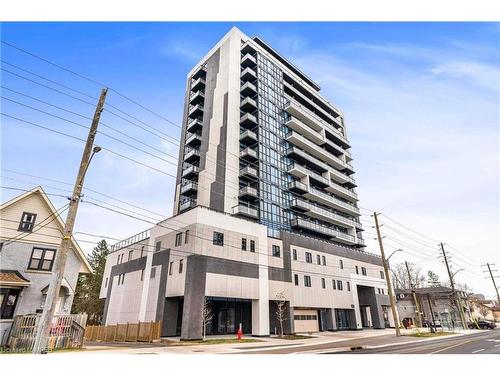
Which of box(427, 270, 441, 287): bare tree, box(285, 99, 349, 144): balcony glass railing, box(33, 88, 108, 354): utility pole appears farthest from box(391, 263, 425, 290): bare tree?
box(33, 88, 108, 354): utility pole

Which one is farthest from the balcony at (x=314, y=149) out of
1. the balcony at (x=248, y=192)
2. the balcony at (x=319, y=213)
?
the balcony at (x=248, y=192)

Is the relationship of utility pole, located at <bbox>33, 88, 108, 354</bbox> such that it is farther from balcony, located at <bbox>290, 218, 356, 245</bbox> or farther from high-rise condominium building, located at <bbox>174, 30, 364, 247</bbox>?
balcony, located at <bbox>290, 218, 356, 245</bbox>

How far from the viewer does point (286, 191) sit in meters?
57.3

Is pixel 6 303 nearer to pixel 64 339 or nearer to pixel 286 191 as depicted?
pixel 64 339

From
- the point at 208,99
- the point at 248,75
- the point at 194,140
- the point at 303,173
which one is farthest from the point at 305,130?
the point at 194,140

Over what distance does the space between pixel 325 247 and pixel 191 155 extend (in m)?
29.5

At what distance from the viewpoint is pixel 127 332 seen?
3284 cm

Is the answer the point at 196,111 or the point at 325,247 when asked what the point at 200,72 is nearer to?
the point at 196,111

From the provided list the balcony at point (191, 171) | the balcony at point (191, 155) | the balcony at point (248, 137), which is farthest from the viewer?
the balcony at point (191, 155)

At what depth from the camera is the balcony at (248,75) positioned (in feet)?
198

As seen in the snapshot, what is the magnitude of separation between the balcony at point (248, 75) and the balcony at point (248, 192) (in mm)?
24875

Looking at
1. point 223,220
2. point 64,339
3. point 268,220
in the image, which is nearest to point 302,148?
point 268,220

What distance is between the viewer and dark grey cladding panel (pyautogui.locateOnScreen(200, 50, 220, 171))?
5684 centimetres

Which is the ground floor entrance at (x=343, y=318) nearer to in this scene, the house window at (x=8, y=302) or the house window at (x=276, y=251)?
the house window at (x=276, y=251)
